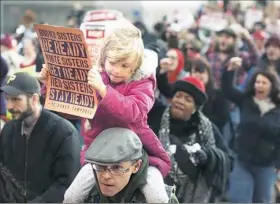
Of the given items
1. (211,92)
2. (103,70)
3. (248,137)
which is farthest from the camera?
(211,92)

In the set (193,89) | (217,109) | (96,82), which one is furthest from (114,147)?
(217,109)

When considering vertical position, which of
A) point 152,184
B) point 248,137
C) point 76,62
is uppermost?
point 76,62

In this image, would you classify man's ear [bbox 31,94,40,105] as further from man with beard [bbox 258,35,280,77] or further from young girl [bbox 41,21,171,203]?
man with beard [bbox 258,35,280,77]

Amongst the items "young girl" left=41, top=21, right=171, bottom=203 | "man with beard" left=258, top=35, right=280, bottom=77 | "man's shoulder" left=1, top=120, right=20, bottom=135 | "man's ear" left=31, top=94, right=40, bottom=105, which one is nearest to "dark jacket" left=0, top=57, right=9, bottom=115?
"man's shoulder" left=1, top=120, right=20, bottom=135

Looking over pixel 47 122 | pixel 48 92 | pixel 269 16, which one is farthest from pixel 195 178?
pixel 269 16

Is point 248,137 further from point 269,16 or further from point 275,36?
point 269,16

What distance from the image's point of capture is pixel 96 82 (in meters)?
2.87

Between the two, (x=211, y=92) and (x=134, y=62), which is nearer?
(x=134, y=62)

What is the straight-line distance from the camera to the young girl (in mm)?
2979

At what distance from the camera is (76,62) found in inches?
117

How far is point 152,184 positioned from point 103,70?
61 cm

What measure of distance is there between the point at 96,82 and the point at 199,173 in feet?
7.20

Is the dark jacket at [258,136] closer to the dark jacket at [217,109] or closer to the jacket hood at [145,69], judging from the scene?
the dark jacket at [217,109]

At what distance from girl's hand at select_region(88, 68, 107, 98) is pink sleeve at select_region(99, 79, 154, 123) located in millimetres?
27
